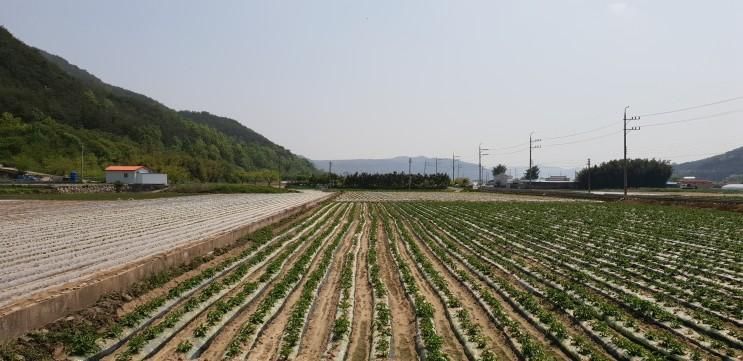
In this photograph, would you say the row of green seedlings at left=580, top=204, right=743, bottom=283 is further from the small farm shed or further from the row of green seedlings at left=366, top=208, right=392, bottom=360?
the small farm shed

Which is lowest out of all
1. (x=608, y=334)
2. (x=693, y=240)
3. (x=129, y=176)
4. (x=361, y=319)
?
(x=361, y=319)

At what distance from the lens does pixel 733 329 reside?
320 inches

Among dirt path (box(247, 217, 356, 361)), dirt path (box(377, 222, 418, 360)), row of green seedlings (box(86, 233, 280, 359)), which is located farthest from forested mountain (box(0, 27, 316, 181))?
dirt path (box(247, 217, 356, 361))

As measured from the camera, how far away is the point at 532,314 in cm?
904

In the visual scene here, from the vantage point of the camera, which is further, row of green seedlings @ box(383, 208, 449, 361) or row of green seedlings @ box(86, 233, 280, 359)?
row of green seedlings @ box(86, 233, 280, 359)

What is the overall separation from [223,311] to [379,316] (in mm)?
2772

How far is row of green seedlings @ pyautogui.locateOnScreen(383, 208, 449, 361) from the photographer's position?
23.0ft

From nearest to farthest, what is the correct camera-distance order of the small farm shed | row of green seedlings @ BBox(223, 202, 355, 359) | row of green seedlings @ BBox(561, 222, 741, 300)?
row of green seedlings @ BBox(223, 202, 355, 359) → row of green seedlings @ BBox(561, 222, 741, 300) → the small farm shed

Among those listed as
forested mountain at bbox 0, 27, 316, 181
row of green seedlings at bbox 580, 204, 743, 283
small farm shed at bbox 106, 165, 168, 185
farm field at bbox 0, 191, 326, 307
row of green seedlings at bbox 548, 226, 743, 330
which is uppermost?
forested mountain at bbox 0, 27, 316, 181

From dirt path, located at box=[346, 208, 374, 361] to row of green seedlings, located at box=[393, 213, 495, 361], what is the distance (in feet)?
4.74

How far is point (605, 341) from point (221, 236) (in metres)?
12.9

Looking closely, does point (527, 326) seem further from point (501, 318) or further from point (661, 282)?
point (661, 282)

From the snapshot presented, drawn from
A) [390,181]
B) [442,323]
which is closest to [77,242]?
[442,323]

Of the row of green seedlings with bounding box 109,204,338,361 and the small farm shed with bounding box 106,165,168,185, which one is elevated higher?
the small farm shed with bounding box 106,165,168,185
